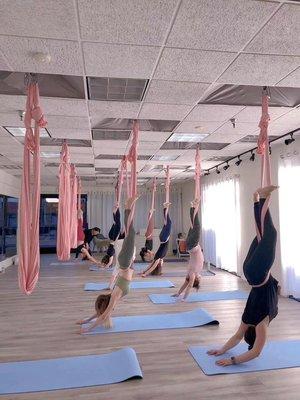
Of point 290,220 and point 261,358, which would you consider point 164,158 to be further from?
point 261,358

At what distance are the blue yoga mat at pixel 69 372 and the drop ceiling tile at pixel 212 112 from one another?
2819 mm

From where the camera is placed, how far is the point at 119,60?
8.90ft

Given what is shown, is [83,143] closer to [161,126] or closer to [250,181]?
[161,126]

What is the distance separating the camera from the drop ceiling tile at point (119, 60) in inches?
99.0

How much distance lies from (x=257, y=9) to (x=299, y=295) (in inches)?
192

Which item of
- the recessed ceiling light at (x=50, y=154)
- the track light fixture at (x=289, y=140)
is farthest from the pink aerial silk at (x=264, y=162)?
the recessed ceiling light at (x=50, y=154)

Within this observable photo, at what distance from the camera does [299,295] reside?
5605 millimetres

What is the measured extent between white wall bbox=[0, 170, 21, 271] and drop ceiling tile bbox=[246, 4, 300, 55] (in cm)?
820

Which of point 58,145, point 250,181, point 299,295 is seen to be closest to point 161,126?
point 58,145

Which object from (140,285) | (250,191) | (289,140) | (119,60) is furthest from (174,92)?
(140,285)

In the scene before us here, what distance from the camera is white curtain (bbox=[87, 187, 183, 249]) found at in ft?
44.2

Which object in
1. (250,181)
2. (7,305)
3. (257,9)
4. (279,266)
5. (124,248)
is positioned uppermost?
(257,9)

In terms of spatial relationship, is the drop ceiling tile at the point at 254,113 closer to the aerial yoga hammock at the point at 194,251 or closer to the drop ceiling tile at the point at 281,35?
the aerial yoga hammock at the point at 194,251

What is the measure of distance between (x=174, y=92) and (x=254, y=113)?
4.37 feet
